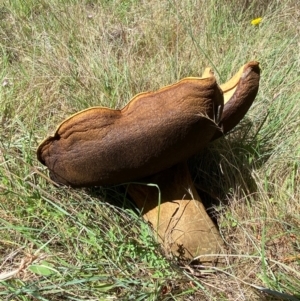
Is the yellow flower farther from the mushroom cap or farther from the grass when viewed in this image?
the mushroom cap

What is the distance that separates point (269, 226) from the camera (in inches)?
61.6

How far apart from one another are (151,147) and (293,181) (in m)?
0.61

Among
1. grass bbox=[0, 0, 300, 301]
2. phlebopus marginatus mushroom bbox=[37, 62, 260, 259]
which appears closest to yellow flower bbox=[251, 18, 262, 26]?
grass bbox=[0, 0, 300, 301]

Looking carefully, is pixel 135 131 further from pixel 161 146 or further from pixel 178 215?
pixel 178 215

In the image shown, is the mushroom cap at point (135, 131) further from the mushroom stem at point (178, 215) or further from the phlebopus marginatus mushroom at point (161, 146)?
the mushroom stem at point (178, 215)

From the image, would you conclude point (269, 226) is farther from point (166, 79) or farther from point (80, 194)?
point (166, 79)

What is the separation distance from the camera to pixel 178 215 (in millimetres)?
1539

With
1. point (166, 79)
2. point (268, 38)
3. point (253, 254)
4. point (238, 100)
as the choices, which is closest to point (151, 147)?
point (238, 100)

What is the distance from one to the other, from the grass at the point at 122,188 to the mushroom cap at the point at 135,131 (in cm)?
26

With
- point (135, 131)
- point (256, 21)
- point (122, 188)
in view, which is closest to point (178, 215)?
point (122, 188)

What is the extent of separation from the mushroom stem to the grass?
0.05 meters

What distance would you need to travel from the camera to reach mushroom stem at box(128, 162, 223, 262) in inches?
59.9

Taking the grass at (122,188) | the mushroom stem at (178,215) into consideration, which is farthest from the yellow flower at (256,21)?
the mushroom stem at (178,215)

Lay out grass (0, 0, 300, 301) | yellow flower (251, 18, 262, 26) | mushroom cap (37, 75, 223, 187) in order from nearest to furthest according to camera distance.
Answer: mushroom cap (37, 75, 223, 187)
grass (0, 0, 300, 301)
yellow flower (251, 18, 262, 26)
